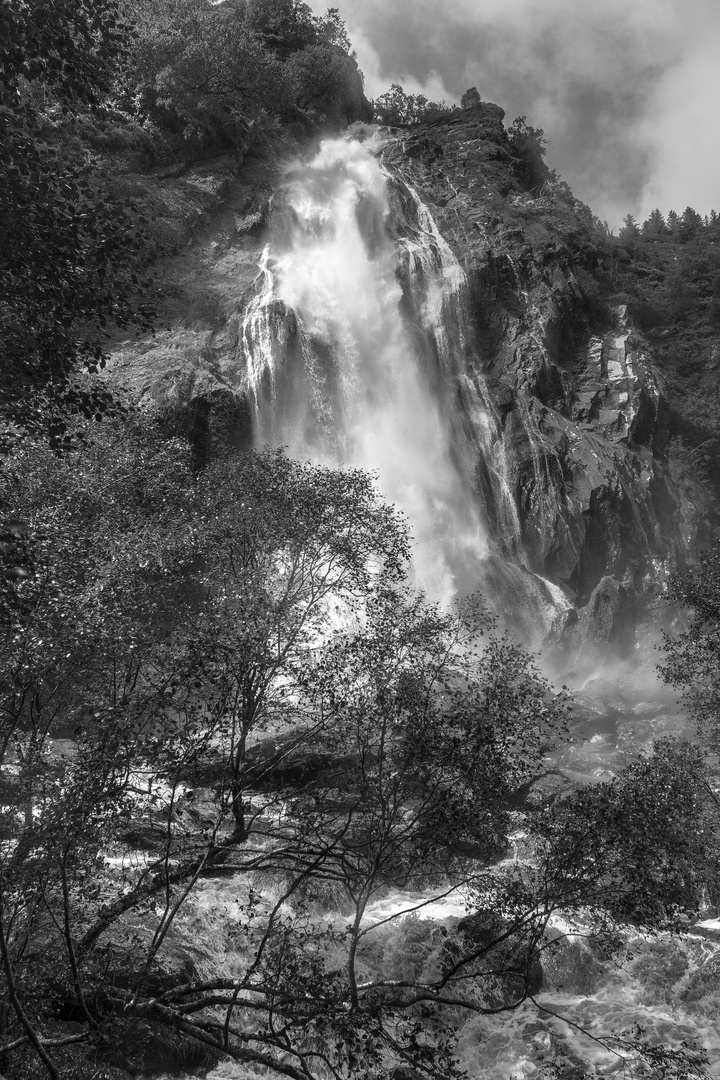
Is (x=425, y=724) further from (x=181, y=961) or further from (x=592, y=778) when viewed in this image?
(x=592, y=778)

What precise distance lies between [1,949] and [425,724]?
5181 mm

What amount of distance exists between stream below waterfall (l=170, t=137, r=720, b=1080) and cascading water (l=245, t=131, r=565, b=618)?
0.23 ft

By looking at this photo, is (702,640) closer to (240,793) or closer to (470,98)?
(240,793)

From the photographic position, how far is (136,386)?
102ft

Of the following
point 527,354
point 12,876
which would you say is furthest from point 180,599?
point 527,354

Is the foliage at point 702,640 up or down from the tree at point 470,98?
down

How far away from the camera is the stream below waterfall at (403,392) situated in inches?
1304

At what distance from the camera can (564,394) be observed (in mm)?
43562

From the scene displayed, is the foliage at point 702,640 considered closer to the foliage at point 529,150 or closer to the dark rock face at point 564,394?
the dark rock face at point 564,394

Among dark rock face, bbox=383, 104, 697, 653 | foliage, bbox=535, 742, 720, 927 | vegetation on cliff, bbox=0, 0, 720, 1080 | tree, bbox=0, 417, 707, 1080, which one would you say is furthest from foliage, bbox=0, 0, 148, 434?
dark rock face, bbox=383, 104, 697, 653

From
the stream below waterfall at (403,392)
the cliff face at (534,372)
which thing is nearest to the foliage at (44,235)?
the stream below waterfall at (403,392)

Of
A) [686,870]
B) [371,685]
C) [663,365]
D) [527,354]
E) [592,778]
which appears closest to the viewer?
[371,685]

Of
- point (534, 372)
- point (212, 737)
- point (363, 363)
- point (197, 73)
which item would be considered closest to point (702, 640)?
point (212, 737)

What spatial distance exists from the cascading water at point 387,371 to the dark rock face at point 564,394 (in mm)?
1567
